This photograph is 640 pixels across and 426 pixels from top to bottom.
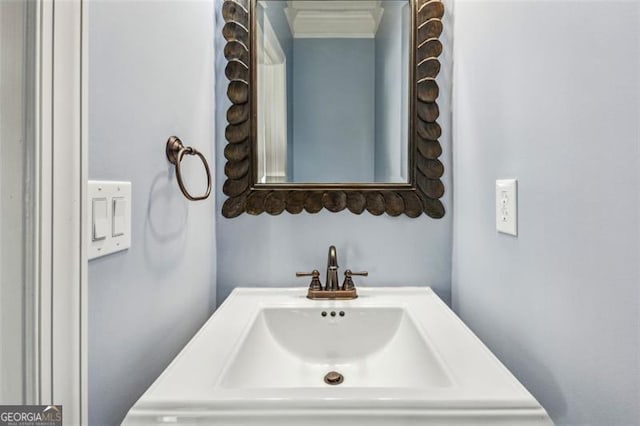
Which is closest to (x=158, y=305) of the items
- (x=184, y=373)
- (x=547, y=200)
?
(x=184, y=373)

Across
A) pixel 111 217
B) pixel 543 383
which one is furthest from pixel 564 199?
pixel 111 217

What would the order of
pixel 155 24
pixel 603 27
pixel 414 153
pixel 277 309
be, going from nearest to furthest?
pixel 603 27 → pixel 155 24 → pixel 277 309 → pixel 414 153

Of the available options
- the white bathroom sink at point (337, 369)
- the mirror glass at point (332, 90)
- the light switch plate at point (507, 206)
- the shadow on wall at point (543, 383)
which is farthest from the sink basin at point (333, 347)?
the mirror glass at point (332, 90)

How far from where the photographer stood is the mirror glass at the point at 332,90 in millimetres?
1188

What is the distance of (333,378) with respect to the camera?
912 millimetres

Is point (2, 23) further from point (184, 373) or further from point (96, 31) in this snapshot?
point (184, 373)

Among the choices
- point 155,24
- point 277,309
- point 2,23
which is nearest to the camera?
point 2,23

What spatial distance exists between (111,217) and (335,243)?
2.26ft

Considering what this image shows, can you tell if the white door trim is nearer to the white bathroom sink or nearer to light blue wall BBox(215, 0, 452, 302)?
the white bathroom sink

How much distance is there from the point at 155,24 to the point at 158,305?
1.78 ft

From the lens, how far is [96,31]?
573 millimetres

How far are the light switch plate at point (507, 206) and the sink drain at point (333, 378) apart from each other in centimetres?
49

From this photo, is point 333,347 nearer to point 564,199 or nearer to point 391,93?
point 564,199

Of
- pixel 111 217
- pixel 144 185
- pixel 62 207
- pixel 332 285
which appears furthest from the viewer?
pixel 332 285
